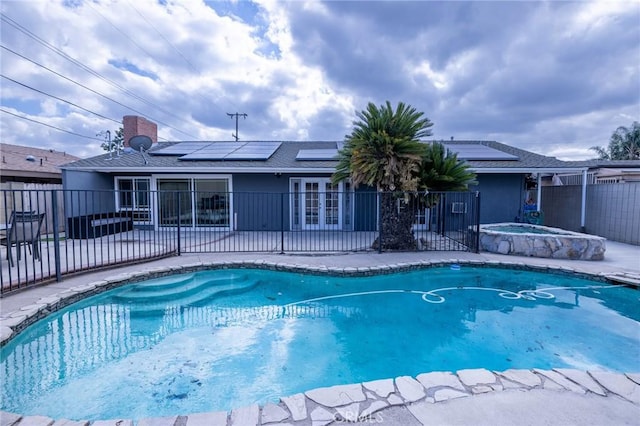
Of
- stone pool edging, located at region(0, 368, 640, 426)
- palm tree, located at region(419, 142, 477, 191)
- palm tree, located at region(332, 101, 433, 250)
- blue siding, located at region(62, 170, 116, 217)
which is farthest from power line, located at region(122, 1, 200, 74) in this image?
stone pool edging, located at region(0, 368, 640, 426)

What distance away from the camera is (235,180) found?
12.2 meters

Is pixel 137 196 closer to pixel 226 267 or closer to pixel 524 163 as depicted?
pixel 226 267

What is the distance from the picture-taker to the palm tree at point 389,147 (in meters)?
8.09

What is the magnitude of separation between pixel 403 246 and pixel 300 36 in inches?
312

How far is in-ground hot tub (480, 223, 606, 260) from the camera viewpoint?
790 centimetres

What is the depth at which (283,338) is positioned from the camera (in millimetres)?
4512

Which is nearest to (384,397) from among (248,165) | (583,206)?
(248,165)

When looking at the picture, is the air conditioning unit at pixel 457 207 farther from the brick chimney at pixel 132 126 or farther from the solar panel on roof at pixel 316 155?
the brick chimney at pixel 132 126

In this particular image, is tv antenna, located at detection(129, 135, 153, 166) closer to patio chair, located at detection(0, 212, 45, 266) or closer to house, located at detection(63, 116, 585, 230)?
house, located at detection(63, 116, 585, 230)

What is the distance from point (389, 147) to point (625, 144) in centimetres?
2623

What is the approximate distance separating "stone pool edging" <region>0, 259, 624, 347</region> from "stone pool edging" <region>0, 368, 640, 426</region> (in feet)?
8.00

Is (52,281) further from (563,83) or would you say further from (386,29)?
(563,83)

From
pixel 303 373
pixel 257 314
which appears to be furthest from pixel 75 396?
pixel 257 314

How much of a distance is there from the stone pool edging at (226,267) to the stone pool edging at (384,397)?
8.00 feet
